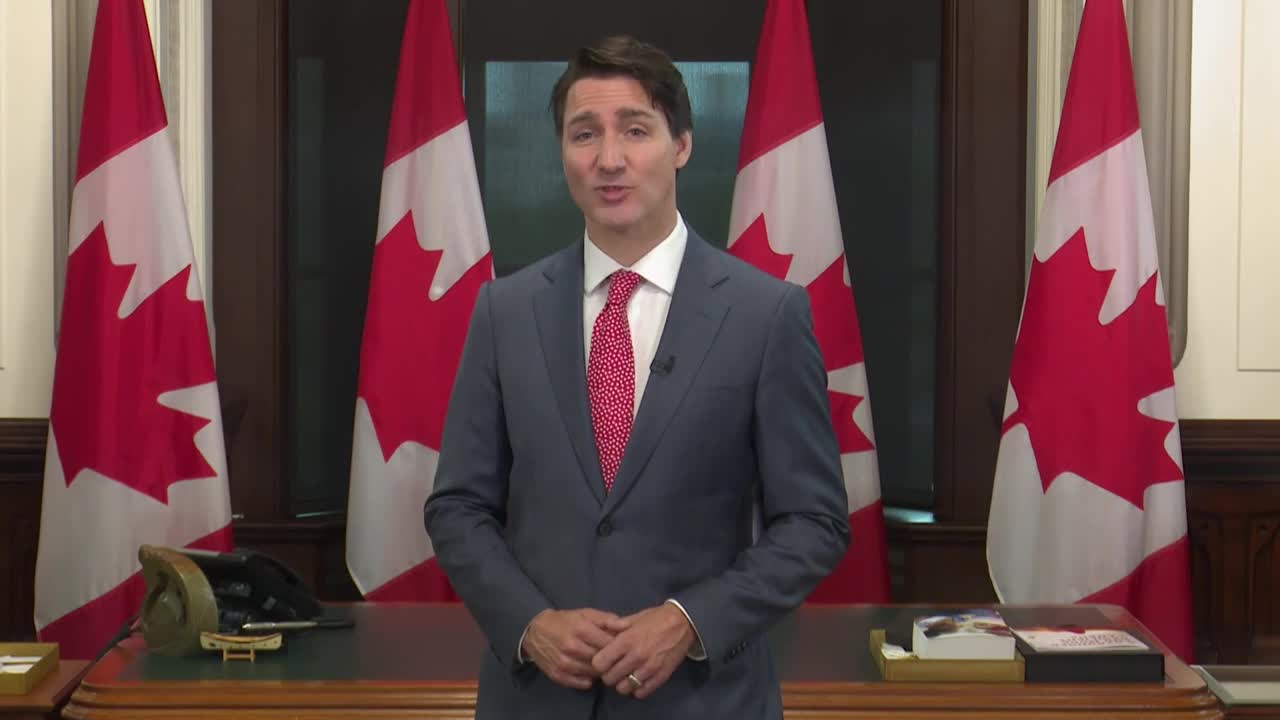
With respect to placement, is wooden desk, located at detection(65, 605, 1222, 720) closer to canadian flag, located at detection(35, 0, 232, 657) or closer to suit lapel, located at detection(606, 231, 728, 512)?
suit lapel, located at detection(606, 231, 728, 512)

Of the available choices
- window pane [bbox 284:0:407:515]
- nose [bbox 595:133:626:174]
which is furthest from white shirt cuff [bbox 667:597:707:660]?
window pane [bbox 284:0:407:515]

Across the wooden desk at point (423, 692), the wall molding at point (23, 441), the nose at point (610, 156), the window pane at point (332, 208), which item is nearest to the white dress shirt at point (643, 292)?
the nose at point (610, 156)

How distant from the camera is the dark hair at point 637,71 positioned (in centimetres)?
156

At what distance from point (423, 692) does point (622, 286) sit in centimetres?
85

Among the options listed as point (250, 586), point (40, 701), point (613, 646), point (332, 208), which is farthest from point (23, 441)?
point (613, 646)

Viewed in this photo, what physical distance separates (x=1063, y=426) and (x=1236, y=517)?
72 centimetres

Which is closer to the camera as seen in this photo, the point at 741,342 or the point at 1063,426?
the point at 741,342

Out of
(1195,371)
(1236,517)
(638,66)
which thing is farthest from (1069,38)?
(638,66)

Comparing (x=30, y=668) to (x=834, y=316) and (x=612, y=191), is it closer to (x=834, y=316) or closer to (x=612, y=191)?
(x=612, y=191)

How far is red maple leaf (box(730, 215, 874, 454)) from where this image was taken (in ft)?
12.3

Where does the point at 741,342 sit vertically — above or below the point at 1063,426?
above

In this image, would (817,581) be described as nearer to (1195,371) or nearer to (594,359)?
(594,359)

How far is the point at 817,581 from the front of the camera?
1.55 m

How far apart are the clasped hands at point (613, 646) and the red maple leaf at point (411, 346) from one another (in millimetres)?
2261
